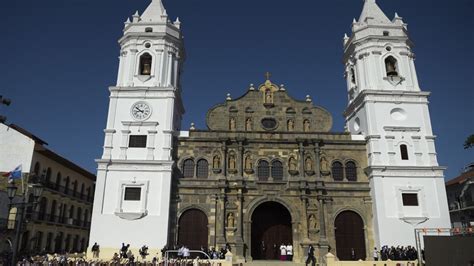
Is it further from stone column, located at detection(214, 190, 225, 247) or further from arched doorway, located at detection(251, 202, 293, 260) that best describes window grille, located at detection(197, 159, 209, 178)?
arched doorway, located at detection(251, 202, 293, 260)

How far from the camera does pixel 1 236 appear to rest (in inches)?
1067

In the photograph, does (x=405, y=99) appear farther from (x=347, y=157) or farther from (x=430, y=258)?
(x=430, y=258)

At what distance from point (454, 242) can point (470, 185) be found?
22.6m

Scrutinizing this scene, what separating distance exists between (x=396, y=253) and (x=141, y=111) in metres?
19.2

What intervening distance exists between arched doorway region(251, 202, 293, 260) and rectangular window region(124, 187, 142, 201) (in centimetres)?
798

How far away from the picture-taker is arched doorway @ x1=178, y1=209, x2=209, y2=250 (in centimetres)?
2569

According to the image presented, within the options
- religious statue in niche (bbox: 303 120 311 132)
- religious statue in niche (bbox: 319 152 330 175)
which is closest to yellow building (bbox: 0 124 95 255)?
religious statue in niche (bbox: 303 120 311 132)

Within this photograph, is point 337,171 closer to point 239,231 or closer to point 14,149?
point 239,231

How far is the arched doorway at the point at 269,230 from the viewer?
27.0 metres

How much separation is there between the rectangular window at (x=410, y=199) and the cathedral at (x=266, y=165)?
76 millimetres

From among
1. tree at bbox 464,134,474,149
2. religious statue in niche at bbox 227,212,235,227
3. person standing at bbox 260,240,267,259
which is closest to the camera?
tree at bbox 464,134,474,149

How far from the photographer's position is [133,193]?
84.6 ft

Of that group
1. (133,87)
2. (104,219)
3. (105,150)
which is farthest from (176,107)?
(104,219)

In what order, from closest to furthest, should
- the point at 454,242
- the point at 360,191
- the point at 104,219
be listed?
the point at 454,242 < the point at 104,219 < the point at 360,191
